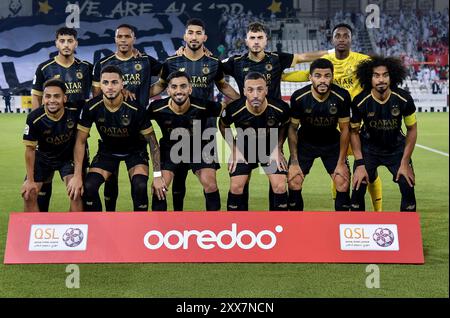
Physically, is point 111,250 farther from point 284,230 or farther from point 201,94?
point 201,94

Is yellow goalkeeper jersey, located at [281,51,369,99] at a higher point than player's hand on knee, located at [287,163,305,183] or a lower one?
higher

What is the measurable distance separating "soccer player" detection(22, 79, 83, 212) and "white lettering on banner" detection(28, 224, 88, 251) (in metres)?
0.65

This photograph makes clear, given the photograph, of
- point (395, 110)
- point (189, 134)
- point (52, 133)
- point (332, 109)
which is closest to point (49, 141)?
point (52, 133)

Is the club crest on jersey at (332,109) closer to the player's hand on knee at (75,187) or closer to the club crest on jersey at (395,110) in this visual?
the club crest on jersey at (395,110)

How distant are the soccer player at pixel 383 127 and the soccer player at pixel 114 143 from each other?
177 centimetres

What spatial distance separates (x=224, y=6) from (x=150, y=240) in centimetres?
2839

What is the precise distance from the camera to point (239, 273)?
605 cm

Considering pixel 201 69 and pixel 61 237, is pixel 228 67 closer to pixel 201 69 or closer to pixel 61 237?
pixel 201 69

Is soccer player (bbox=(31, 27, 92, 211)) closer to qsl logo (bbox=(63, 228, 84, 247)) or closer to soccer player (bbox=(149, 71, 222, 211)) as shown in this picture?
soccer player (bbox=(149, 71, 222, 211))

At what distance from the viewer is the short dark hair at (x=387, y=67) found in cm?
713

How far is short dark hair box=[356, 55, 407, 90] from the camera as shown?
713cm

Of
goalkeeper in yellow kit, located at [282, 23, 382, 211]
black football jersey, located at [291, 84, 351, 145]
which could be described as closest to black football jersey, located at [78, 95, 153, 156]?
black football jersey, located at [291, 84, 351, 145]

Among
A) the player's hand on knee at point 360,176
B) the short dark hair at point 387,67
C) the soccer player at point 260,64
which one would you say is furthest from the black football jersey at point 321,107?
the player's hand on knee at point 360,176
